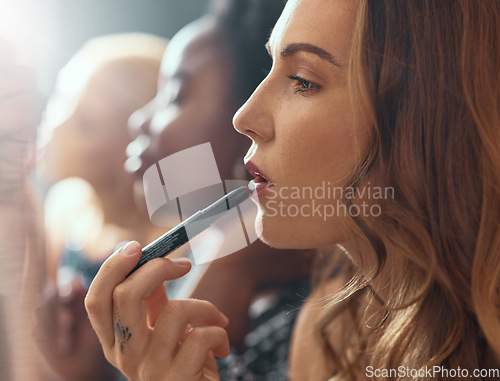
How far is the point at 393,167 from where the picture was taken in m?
0.41

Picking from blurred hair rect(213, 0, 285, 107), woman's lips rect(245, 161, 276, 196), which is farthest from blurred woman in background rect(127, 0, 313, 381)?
woman's lips rect(245, 161, 276, 196)

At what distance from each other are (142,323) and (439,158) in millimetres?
286

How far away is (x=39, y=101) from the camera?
1.67ft

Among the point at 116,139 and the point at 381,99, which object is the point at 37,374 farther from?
the point at 381,99

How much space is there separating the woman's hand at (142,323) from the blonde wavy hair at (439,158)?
0.17m

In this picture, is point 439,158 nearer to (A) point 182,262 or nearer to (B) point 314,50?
(B) point 314,50

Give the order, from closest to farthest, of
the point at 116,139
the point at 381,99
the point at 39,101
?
the point at 381,99, the point at 39,101, the point at 116,139

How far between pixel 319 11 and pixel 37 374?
42 centimetres

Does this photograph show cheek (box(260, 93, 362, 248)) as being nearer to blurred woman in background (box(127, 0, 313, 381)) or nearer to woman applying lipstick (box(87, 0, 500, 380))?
woman applying lipstick (box(87, 0, 500, 380))

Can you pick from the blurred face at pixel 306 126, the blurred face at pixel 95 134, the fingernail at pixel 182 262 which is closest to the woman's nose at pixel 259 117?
the blurred face at pixel 306 126

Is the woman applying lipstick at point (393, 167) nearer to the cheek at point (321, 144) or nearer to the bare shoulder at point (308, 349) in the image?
the cheek at point (321, 144)

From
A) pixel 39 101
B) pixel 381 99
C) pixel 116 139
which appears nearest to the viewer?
pixel 381 99

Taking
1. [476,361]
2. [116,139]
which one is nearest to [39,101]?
[116,139]

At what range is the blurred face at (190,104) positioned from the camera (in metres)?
0.59
